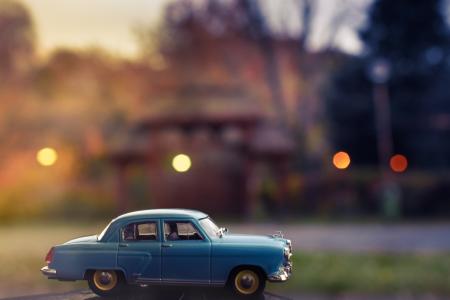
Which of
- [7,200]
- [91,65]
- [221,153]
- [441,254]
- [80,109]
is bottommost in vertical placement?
[441,254]

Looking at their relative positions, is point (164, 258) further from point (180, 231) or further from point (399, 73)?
point (399, 73)

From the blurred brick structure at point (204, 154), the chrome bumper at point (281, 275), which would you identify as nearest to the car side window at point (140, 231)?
the chrome bumper at point (281, 275)

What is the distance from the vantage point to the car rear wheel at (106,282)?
2734 mm

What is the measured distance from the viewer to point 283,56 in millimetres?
47875

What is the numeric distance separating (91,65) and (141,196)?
784 inches

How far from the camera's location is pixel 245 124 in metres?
27.6

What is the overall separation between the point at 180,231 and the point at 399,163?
3754 centimetres

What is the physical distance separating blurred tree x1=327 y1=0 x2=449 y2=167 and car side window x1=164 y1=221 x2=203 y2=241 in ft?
117

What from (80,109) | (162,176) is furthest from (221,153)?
(80,109)

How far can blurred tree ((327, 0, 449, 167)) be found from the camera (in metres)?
36.5

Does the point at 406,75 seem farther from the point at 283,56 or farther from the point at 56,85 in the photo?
the point at 56,85

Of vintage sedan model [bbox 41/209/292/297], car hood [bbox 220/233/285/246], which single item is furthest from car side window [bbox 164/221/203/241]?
car hood [bbox 220/233/285/246]

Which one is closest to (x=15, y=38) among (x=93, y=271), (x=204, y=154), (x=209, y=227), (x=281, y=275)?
(x=204, y=154)

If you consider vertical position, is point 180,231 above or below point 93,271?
above
